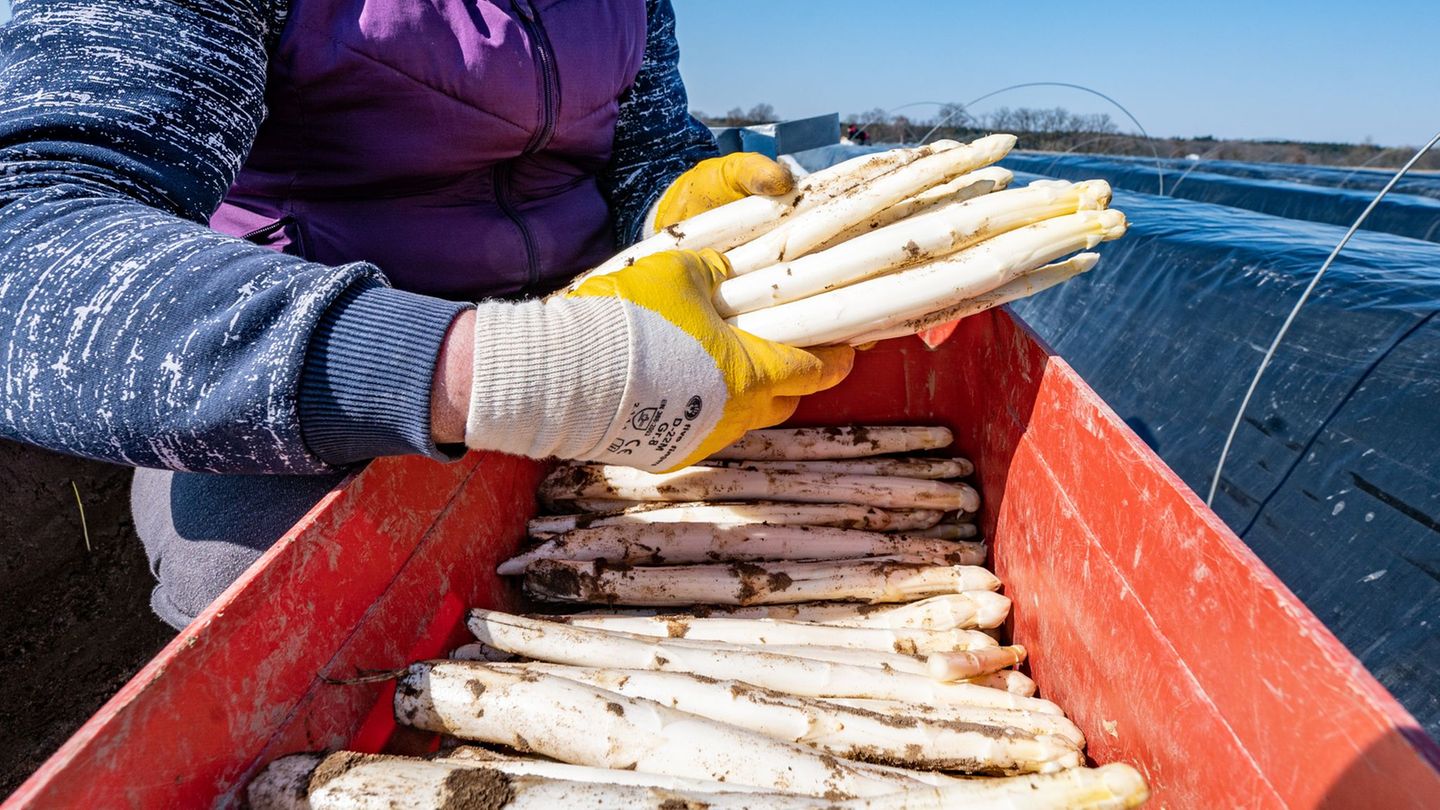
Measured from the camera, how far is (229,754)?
120 cm

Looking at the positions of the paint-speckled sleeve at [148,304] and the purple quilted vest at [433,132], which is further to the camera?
the purple quilted vest at [433,132]

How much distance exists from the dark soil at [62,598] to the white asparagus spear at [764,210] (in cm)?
255

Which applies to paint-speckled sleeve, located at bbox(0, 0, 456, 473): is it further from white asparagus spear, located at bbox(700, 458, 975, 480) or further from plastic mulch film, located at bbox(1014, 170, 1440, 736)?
plastic mulch film, located at bbox(1014, 170, 1440, 736)

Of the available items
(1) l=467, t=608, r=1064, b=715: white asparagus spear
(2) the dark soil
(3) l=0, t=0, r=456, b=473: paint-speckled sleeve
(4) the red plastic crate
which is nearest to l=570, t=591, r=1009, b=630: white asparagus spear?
(4) the red plastic crate

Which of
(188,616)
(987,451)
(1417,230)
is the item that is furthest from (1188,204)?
(188,616)

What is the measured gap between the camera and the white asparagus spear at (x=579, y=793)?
3.74 feet

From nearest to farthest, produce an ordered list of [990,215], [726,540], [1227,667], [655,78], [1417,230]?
[1227,667] < [990,215] < [726,540] < [655,78] < [1417,230]

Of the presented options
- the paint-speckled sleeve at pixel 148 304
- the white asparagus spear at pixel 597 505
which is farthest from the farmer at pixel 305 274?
the white asparagus spear at pixel 597 505

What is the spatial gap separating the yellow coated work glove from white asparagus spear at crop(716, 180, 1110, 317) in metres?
0.19

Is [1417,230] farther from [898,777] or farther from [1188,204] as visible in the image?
[898,777]

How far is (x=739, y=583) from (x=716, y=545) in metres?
0.15

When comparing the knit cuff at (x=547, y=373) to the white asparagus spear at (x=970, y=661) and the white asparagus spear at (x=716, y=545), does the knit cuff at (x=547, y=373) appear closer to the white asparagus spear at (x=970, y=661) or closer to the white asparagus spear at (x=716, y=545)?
the white asparagus spear at (x=716, y=545)

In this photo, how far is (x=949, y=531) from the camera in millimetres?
2385

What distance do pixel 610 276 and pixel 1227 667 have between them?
1.35 m
